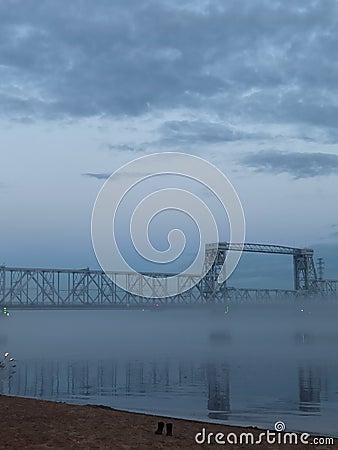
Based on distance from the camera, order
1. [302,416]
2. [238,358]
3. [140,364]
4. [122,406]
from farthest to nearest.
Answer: [238,358] < [140,364] < [122,406] < [302,416]

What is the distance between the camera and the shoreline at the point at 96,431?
18094 millimetres

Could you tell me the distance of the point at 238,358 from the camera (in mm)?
63531

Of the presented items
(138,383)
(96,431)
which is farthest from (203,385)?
(96,431)

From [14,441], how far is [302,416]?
16.0m

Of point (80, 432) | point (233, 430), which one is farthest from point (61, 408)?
point (233, 430)

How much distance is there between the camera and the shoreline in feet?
59.4

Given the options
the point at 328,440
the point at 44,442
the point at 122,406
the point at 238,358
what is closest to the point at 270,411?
the point at 122,406

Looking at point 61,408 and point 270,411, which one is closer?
point 61,408

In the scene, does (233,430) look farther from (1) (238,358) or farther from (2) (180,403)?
(1) (238,358)

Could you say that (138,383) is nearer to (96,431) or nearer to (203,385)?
(203,385)

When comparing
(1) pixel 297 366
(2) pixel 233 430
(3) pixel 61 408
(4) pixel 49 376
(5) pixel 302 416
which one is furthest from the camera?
(1) pixel 297 366

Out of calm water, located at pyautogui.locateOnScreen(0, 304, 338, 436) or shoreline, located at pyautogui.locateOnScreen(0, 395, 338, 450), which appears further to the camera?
calm water, located at pyautogui.locateOnScreen(0, 304, 338, 436)

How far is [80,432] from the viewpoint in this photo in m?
19.8

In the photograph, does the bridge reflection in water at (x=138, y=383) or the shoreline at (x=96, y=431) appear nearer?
the shoreline at (x=96, y=431)
